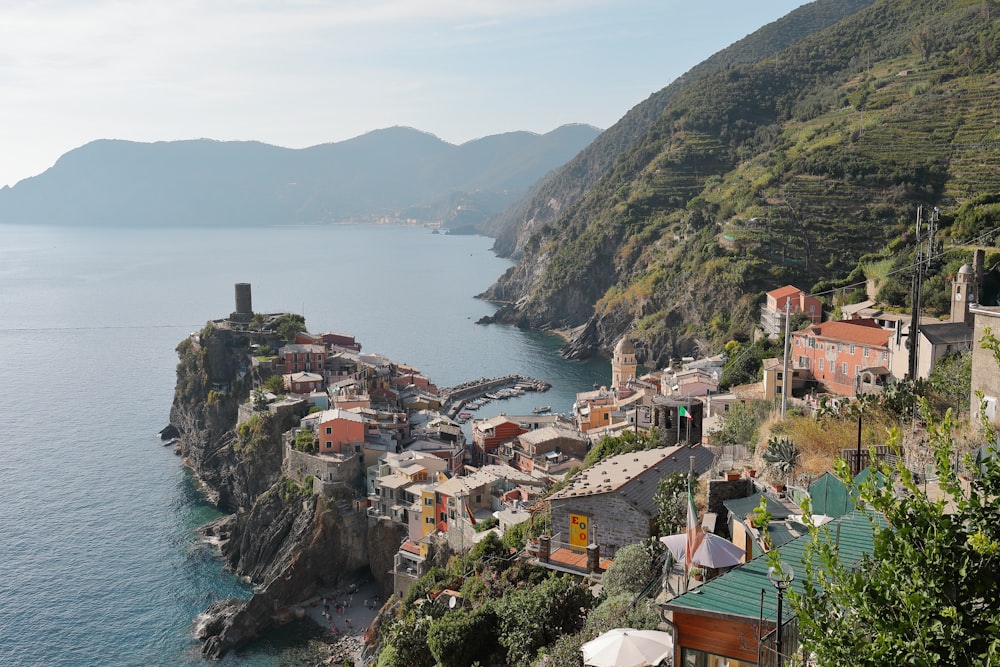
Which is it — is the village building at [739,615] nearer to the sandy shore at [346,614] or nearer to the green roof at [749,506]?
the green roof at [749,506]

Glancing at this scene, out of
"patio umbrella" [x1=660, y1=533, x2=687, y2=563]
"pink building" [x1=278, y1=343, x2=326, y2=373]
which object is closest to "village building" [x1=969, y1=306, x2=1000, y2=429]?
"patio umbrella" [x1=660, y1=533, x2=687, y2=563]

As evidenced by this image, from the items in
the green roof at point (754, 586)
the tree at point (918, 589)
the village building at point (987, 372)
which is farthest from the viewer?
the village building at point (987, 372)

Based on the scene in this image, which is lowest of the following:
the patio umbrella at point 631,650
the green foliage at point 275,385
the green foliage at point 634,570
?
the green foliage at point 275,385

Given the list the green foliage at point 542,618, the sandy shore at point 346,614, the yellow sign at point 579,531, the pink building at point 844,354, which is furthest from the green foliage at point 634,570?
the sandy shore at point 346,614

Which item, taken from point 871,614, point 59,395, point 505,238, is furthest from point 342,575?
point 505,238

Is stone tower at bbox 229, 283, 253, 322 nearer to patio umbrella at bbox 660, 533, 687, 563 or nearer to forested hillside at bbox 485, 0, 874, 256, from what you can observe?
patio umbrella at bbox 660, 533, 687, 563

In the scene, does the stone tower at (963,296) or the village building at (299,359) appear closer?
the stone tower at (963,296)

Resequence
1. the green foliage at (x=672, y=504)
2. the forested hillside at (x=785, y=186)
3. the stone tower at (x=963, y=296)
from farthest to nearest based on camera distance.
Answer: the forested hillside at (x=785, y=186) → the stone tower at (x=963, y=296) → the green foliage at (x=672, y=504)

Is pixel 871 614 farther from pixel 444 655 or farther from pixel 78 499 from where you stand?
pixel 78 499
